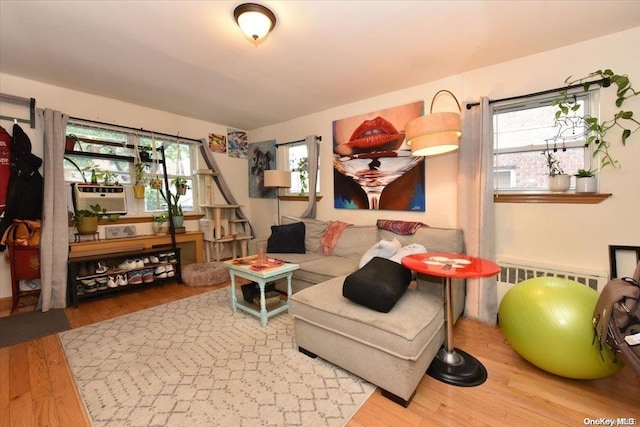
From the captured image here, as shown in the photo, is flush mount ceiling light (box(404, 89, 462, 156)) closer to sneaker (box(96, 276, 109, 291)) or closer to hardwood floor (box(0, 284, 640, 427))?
hardwood floor (box(0, 284, 640, 427))

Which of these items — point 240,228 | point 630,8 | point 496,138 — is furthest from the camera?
point 240,228

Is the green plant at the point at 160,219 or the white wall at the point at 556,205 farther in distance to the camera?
the green plant at the point at 160,219

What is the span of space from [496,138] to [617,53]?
0.94 metres

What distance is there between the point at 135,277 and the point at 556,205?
4.43 metres

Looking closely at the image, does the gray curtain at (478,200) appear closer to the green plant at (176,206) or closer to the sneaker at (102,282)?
the green plant at (176,206)

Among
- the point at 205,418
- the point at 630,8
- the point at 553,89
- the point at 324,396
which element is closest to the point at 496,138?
the point at 553,89

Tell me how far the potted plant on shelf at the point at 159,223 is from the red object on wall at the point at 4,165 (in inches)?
54.2

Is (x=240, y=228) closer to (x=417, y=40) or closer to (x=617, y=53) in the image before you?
(x=417, y=40)

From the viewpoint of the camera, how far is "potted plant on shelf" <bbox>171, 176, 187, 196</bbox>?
3.97 meters

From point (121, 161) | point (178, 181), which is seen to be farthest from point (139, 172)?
point (178, 181)

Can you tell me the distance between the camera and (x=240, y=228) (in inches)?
187

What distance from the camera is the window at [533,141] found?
2.29 meters

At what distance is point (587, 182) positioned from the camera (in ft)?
7.13

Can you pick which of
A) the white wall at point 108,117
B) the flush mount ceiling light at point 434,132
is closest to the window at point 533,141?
the flush mount ceiling light at point 434,132
